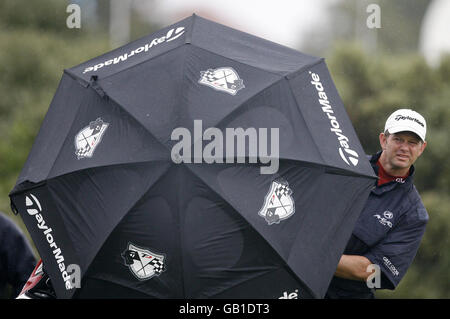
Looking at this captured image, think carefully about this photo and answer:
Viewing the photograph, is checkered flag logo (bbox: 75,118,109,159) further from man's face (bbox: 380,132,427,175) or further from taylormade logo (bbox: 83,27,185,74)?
man's face (bbox: 380,132,427,175)

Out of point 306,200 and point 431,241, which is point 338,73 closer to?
point 431,241

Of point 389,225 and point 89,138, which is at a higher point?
point 89,138

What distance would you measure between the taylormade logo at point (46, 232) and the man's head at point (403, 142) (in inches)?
80.2

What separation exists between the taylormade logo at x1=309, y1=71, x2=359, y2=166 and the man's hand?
2.21 feet

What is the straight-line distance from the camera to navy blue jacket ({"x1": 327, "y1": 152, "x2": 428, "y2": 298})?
4.48 m

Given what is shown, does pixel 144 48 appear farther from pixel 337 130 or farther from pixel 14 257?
pixel 14 257

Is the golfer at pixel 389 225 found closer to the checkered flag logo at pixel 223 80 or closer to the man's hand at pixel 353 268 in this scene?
the man's hand at pixel 353 268

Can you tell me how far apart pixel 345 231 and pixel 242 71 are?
0.94m

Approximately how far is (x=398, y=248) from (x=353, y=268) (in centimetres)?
32

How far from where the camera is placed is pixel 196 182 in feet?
11.5

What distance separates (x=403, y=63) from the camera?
362 inches

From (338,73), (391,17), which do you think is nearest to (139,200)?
(338,73)

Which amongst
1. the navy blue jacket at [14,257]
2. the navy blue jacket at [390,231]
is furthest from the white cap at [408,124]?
the navy blue jacket at [14,257]

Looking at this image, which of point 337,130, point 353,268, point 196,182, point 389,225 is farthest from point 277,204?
point 389,225
